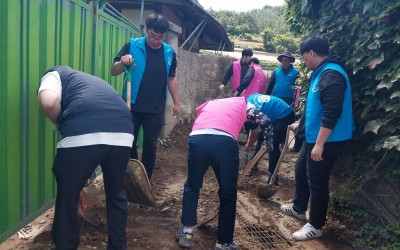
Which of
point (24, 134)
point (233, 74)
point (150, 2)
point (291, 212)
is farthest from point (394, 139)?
point (150, 2)

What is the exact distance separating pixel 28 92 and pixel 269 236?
2.43 m

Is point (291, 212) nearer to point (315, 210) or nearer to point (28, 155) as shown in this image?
point (315, 210)

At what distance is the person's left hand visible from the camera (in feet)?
9.50

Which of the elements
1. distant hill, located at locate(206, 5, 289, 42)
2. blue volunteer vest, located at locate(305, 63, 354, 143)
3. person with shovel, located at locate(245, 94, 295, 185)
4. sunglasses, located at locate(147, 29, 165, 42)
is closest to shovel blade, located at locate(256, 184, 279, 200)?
person with shovel, located at locate(245, 94, 295, 185)

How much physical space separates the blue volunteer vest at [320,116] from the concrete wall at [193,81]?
3.36 meters

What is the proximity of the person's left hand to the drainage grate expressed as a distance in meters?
0.85

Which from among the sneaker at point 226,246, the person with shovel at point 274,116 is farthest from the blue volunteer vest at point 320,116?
the sneaker at point 226,246

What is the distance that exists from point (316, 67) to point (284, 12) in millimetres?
2569

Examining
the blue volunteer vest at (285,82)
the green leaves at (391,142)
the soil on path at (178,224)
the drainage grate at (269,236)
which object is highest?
the blue volunteer vest at (285,82)

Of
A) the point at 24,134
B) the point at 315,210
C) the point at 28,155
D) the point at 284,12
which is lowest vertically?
the point at 315,210

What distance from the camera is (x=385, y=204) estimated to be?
318 cm

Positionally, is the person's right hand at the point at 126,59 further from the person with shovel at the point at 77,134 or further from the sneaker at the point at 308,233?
the sneaker at the point at 308,233

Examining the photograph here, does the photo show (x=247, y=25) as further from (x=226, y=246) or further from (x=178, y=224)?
(x=226, y=246)

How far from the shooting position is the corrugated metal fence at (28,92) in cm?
220
